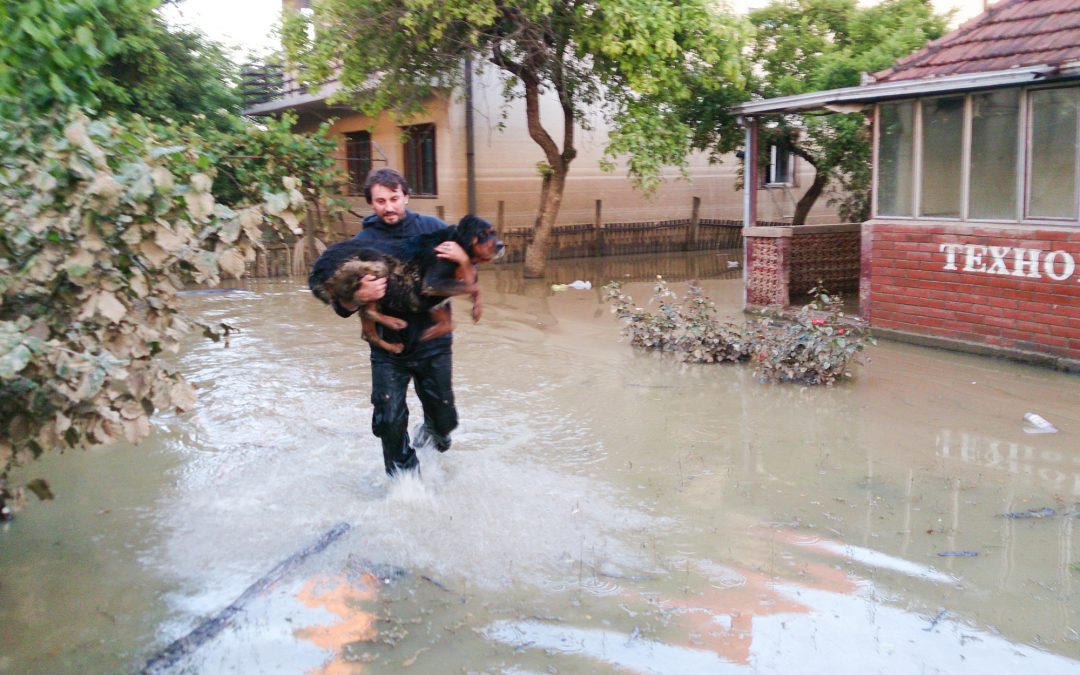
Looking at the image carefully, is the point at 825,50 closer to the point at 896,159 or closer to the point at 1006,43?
the point at 896,159

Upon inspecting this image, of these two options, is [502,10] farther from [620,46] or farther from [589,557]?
[589,557]

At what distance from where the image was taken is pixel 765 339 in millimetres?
8758

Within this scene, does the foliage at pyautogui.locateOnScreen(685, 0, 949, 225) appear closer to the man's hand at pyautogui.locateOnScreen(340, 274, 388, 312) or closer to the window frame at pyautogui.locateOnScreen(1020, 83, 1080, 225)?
the window frame at pyautogui.locateOnScreen(1020, 83, 1080, 225)

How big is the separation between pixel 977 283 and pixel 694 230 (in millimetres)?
12781

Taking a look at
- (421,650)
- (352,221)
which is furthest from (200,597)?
(352,221)

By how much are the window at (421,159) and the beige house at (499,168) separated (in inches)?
0.8

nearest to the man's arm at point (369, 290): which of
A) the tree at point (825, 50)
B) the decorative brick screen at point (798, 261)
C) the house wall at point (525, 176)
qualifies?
the decorative brick screen at point (798, 261)

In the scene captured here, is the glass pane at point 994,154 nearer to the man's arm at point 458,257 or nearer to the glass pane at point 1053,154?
the glass pane at point 1053,154

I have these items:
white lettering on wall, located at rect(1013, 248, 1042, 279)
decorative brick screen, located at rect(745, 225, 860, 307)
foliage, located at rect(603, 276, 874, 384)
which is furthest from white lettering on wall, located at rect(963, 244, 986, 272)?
decorative brick screen, located at rect(745, 225, 860, 307)

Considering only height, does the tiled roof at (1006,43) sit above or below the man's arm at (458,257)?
above

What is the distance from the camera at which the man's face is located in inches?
197

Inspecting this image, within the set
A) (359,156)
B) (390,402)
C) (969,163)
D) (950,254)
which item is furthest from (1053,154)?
(359,156)

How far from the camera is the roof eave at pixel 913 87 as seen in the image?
8156mm

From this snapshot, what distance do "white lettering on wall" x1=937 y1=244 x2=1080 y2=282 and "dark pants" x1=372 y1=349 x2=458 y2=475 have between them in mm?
5891
